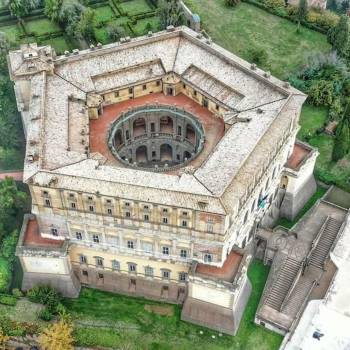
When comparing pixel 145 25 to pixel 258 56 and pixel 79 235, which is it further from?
pixel 79 235

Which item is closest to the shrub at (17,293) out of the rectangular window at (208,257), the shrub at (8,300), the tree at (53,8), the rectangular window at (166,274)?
the shrub at (8,300)

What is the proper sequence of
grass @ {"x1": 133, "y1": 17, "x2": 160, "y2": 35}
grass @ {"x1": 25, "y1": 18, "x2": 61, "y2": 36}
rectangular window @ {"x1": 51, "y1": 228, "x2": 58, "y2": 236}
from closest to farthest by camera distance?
rectangular window @ {"x1": 51, "y1": 228, "x2": 58, "y2": 236}
grass @ {"x1": 133, "y1": 17, "x2": 160, "y2": 35}
grass @ {"x1": 25, "y1": 18, "x2": 61, "y2": 36}

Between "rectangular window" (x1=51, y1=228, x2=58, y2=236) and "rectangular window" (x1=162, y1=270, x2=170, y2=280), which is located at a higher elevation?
"rectangular window" (x1=162, y1=270, x2=170, y2=280)

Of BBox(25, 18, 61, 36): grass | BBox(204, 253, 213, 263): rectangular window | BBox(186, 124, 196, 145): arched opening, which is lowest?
BBox(204, 253, 213, 263): rectangular window

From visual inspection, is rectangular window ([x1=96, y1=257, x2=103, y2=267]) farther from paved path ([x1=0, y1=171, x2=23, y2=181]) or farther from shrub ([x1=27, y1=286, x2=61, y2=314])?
paved path ([x1=0, y1=171, x2=23, y2=181])

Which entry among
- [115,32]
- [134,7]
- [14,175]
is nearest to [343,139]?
[115,32]

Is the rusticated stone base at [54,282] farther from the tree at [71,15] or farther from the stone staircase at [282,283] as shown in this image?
the tree at [71,15]

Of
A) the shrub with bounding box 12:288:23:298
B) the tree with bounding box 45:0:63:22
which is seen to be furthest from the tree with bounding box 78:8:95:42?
the shrub with bounding box 12:288:23:298
